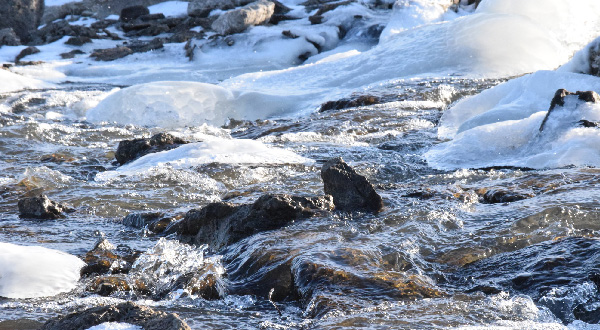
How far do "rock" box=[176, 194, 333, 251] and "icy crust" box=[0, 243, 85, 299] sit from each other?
75 cm

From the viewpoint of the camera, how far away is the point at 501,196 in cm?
425

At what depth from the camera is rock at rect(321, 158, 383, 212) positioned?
4.07 m

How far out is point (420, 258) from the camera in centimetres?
329

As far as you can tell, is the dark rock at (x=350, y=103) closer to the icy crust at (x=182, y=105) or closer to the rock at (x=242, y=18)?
the icy crust at (x=182, y=105)

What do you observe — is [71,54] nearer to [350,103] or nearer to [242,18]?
[242,18]

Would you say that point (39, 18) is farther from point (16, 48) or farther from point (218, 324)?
point (218, 324)

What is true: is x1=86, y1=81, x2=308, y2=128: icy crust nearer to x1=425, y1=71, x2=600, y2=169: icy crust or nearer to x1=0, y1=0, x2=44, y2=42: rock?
x1=425, y1=71, x2=600, y2=169: icy crust

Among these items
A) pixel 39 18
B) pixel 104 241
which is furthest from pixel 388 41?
pixel 39 18

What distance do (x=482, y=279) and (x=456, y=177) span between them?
2.24 m

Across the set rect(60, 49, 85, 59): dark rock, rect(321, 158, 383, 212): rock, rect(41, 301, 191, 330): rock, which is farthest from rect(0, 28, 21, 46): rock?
rect(41, 301, 191, 330): rock

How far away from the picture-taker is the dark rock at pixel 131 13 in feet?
65.0

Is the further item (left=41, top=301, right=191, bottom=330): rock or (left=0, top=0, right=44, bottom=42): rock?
(left=0, top=0, right=44, bottom=42): rock

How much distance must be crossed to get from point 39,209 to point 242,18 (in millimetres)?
12505

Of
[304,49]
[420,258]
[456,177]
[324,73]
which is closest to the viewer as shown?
[420,258]
